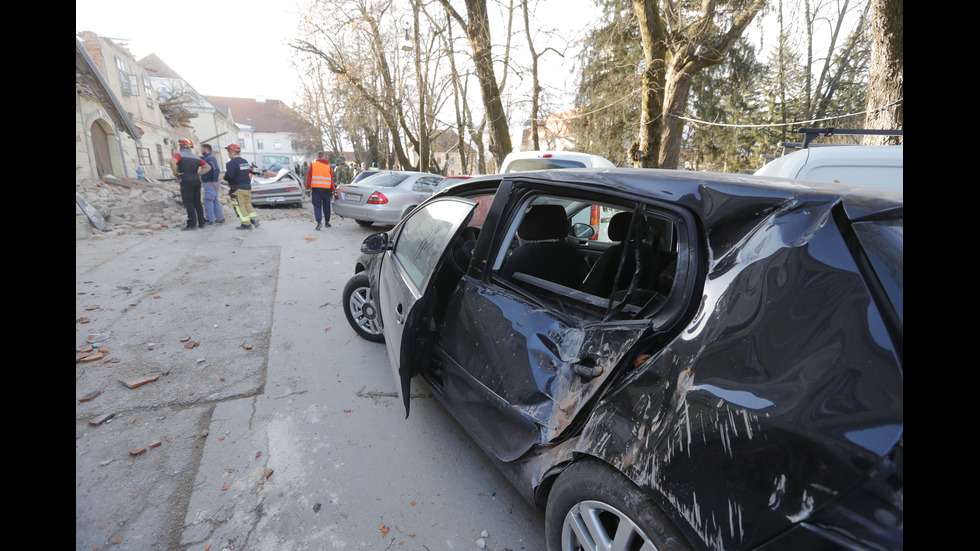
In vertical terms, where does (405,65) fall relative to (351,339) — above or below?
above

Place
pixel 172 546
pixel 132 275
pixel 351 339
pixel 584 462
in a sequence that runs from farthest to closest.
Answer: pixel 132 275 → pixel 351 339 → pixel 172 546 → pixel 584 462

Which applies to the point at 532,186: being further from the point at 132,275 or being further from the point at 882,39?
the point at 882,39

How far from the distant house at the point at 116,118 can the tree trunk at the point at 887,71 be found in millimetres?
18772

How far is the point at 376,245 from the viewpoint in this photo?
11.0 ft

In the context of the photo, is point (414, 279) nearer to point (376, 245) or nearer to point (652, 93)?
point (376, 245)

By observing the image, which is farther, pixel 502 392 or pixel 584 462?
pixel 502 392

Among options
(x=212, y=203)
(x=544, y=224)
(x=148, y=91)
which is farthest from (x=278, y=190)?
(x=148, y=91)

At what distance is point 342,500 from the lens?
216 centimetres

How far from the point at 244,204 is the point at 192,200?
42.6 inches

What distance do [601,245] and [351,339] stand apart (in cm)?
248

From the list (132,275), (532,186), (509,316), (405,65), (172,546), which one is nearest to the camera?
(172,546)

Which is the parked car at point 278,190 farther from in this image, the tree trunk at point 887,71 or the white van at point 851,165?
the tree trunk at point 887,71

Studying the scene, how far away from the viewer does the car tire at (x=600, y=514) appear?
49.4 inches
